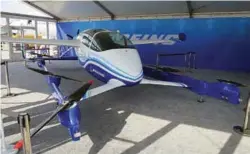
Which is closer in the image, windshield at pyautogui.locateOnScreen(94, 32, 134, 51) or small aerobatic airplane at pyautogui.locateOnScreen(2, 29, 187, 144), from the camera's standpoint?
small aerobatic airplane at pyautogui.locateOnScreen(2, 29, 187, 144)

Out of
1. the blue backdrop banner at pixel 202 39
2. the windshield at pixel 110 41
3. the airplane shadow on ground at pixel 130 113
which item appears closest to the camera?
the airplane shadow on ground at pixel 130 113

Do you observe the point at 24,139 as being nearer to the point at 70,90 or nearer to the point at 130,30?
the point at 70,90

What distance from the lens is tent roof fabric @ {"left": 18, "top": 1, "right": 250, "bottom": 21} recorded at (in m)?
9.12

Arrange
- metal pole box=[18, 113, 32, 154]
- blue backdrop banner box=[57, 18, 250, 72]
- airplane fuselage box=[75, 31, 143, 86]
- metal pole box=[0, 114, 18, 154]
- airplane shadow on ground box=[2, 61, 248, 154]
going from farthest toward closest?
blue backdrop banner box=[57, 18, 250, 72] → airplane fuselage box=[75, 31, 143, 86] → airplane shadow on ground box=[2, 61, 248, 154] → metal pole box=[0, 114, 18, 154] → metal pole box=[18, 113, 32, 154]

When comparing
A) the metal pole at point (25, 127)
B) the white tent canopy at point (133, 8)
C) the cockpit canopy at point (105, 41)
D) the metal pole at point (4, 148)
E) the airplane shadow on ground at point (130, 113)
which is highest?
the white tent canopy at point (133, 8)

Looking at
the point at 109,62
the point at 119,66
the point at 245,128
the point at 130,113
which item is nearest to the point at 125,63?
the point at 119,66

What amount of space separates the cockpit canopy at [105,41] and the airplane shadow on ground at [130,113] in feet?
4.03

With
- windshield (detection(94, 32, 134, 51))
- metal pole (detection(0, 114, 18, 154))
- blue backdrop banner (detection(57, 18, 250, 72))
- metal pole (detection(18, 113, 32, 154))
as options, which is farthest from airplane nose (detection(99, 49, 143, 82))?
blue backdrop banner (detection(57, 18, 250, 72))

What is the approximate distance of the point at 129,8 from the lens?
35.2ft

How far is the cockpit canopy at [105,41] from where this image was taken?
5246mm

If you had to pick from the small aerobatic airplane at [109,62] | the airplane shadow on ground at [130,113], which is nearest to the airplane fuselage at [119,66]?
the small aerobatic airplane at [109,62]

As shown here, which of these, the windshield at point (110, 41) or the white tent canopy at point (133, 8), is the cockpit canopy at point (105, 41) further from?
the white tent canopy at point (133, 8)

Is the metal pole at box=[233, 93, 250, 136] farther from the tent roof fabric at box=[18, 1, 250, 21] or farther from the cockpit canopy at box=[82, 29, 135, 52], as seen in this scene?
the tent roof fabric at box=[18, 1, 250, 21]

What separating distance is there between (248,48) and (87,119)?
A: 7953mm
